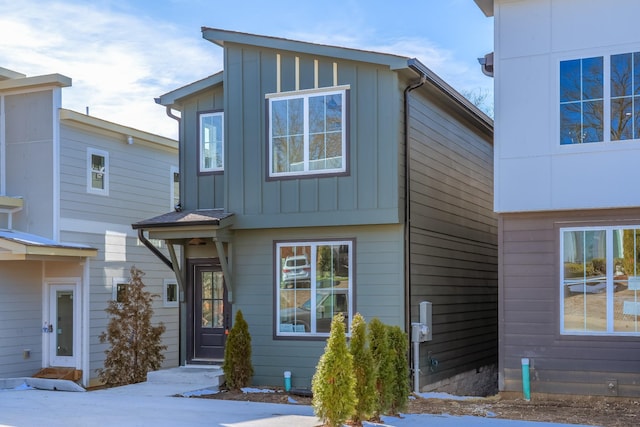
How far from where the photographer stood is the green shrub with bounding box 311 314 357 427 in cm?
765

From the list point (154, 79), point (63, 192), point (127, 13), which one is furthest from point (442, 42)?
point (63, 192)

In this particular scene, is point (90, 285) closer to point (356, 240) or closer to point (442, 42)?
point (356, 240)

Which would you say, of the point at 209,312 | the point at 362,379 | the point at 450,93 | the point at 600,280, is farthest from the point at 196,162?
the point at 600,280

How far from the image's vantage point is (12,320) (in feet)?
45.3

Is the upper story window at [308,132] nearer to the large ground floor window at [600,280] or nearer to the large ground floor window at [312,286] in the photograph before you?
the large ground floor window at [312,286]

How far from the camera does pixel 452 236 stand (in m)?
13.7

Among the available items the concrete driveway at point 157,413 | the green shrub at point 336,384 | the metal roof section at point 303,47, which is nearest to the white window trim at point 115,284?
the concrete driveway at point 157,413

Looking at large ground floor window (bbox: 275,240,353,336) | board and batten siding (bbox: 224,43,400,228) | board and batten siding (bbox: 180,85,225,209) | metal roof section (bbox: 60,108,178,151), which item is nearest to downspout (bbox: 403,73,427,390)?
board and batten siding (bbox: 224,43,400,228)

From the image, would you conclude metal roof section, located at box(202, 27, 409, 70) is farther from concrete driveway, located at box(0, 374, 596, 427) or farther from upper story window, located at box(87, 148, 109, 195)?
concrete driveway, located at box(0, 374, 596, 427)

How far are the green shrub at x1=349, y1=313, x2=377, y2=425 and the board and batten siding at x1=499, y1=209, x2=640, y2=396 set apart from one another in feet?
9.88

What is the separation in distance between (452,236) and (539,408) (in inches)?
181

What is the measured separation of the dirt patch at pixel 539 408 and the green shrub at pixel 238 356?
1.71 ft

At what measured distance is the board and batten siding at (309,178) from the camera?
1116cm

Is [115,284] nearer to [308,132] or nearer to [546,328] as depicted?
[308,132]
